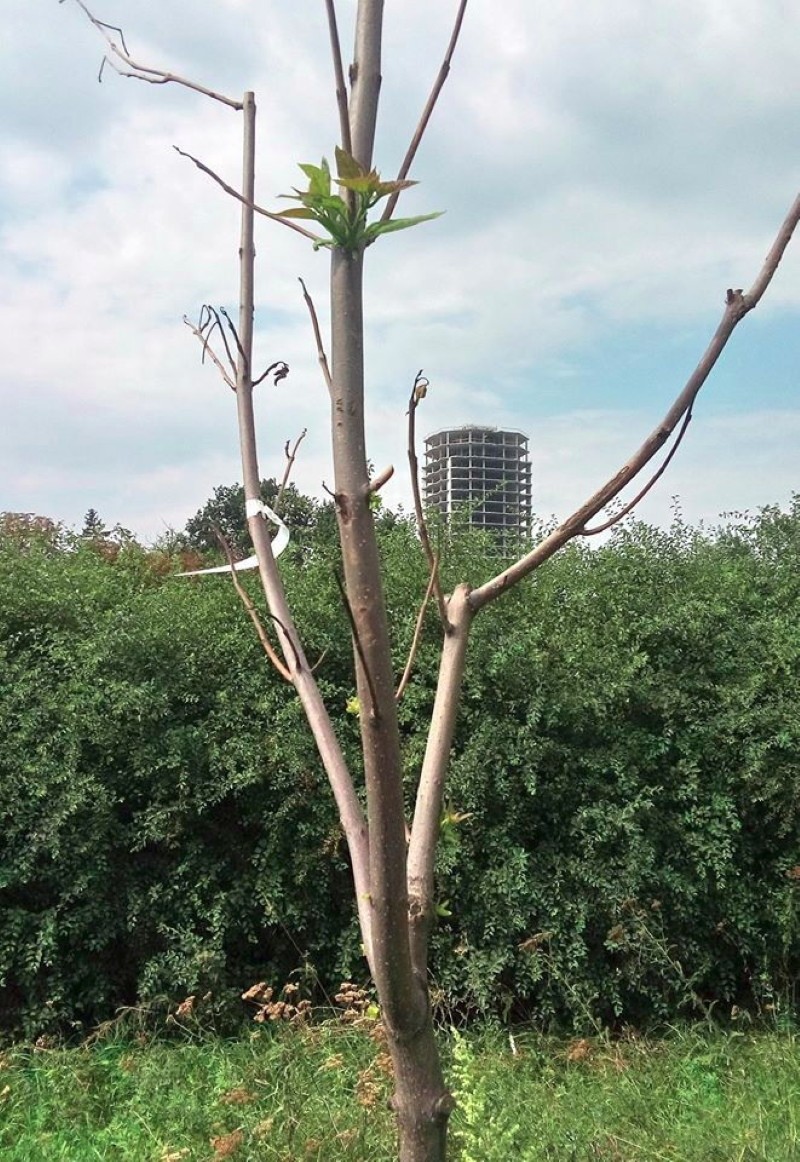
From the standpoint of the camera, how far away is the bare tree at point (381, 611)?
1.02 meters

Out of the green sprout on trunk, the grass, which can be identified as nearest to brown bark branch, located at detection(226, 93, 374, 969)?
the green sprout on trunk

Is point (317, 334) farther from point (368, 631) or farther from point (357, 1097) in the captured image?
point (357, 1097)

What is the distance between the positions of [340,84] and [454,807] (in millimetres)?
3485

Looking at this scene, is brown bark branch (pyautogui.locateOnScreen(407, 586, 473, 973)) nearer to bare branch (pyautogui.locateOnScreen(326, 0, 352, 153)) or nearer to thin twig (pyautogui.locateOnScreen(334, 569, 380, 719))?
thin twig (pyautogui.locateOnScreen(334, 569, 380, 719))

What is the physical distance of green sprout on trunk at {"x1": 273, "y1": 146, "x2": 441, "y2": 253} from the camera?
36.3 inches

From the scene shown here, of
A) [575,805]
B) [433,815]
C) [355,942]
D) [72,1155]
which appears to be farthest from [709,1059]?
[433,815]

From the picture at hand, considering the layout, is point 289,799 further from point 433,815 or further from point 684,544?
point 433,815

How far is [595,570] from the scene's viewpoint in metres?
5.41

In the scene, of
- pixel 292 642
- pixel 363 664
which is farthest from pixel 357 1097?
pixel 363 664

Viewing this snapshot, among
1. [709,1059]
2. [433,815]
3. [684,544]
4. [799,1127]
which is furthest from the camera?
[684,544]

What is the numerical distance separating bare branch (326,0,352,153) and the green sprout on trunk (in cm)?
8

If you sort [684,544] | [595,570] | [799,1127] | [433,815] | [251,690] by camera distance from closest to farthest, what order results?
[433,815] < [799,1127] < [251,690] < [595,570] < [684,544]

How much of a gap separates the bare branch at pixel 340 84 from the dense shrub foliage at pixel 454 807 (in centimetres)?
359

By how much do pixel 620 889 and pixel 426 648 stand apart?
1379mm
